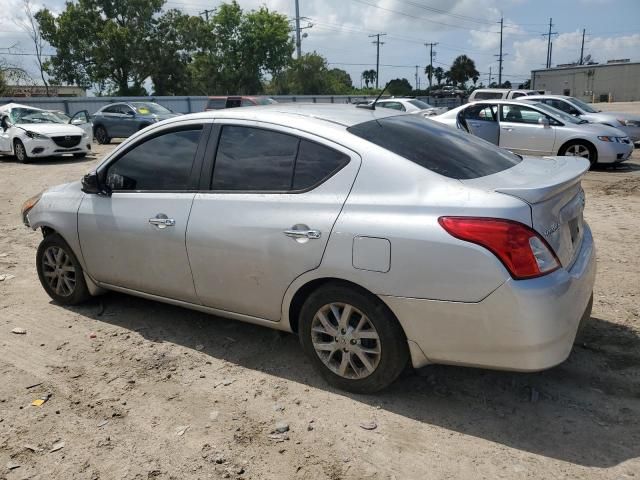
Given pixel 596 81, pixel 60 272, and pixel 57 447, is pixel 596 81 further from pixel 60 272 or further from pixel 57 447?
pixel 57 447

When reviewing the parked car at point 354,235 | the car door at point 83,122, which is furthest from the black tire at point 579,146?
the car door at point 83,122

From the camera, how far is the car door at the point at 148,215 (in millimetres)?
3791


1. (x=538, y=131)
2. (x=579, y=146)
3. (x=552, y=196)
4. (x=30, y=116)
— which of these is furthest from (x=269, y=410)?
(x=30, y=116)

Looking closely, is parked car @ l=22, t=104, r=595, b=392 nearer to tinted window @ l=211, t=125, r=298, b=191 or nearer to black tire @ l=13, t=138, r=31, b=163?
tinted window @ l=211, t=125, r=298, b=191

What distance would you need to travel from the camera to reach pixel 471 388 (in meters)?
3.36

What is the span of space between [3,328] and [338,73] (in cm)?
7789

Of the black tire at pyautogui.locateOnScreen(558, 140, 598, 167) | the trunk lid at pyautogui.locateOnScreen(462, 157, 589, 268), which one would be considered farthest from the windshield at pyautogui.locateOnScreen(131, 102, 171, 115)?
the trunk lid at pyautogui.locateOnScreen(462, 157, 589, 268)

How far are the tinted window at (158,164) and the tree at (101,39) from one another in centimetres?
4872

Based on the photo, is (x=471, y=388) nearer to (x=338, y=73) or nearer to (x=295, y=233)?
(x=295, y=233)

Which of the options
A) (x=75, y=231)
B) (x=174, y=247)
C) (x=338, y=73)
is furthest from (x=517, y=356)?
(x=338, y=73)

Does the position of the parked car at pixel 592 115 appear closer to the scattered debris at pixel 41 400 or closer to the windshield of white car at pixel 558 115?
the windshield of white car at pixel 558 115

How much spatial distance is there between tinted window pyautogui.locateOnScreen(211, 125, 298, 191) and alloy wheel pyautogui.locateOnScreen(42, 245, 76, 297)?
1810 millimetres

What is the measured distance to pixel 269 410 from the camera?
3.22m

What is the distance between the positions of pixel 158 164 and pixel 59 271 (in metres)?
1.53
